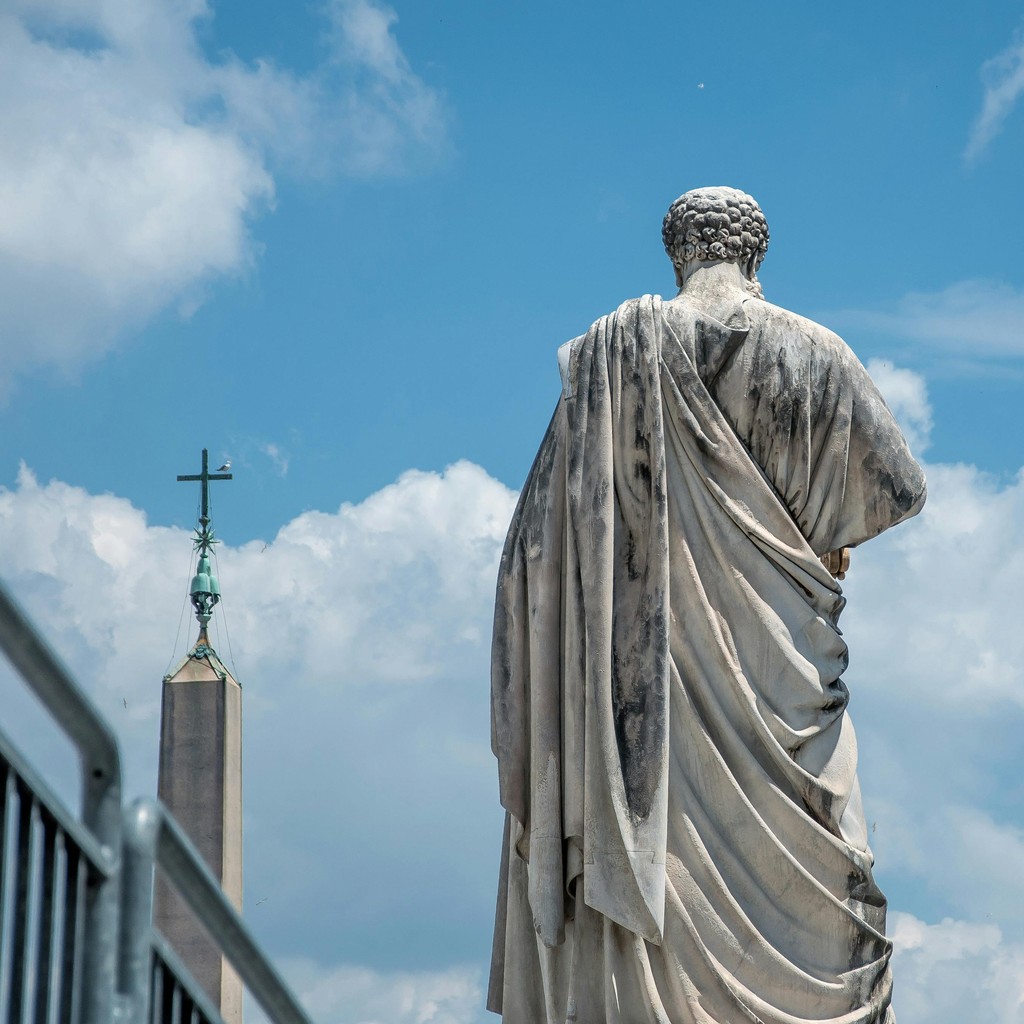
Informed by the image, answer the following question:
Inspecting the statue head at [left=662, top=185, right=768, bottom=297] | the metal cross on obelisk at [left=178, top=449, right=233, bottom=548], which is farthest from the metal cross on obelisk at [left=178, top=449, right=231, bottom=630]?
the statue head at [left=662, top=185, right=768, bottom=297]

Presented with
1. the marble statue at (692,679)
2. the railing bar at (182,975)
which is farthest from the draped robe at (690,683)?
the railing bar at (182,975)

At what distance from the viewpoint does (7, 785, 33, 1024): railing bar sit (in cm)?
443

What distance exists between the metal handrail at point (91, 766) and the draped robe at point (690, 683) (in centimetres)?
497

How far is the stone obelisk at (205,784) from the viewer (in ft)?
94.6

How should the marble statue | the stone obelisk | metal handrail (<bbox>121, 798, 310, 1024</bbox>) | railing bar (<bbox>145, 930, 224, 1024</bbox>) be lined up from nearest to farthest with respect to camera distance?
metal handrail (<bbox>121, 798, 310, 1024</bbox>) < railing bar (<bbox>145, 930, 224, 1024</bbox>) < the marble statue < the stone obelisk

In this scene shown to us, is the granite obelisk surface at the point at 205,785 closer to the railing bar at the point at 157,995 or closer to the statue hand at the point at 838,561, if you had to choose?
the statue hand at the point at 838,561

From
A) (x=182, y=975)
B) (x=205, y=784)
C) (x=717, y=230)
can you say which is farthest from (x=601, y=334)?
(x=205, y=784)

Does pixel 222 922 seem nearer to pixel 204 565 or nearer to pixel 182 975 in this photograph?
pixel 182 975

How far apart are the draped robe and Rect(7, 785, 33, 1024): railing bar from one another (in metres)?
5.02

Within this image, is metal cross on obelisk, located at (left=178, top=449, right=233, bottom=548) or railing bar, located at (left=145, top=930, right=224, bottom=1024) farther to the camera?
metal cross on obelisk, located at (left=178, top=449, right=233, bottom=548)

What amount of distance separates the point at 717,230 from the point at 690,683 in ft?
7.41

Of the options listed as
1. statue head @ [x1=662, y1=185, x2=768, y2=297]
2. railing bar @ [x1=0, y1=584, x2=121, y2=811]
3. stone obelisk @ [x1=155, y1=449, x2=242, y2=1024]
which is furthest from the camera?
stone obelisk @ [x1=155, y1=449, x2=242, y2=1024]

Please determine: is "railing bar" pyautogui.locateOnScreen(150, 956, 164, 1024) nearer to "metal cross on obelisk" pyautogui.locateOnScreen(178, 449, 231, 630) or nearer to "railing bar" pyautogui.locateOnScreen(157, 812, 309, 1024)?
"railing bar" pyautogui.locateOnScreen(157, 812, 309, 1024)

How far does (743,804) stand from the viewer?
371 inches
